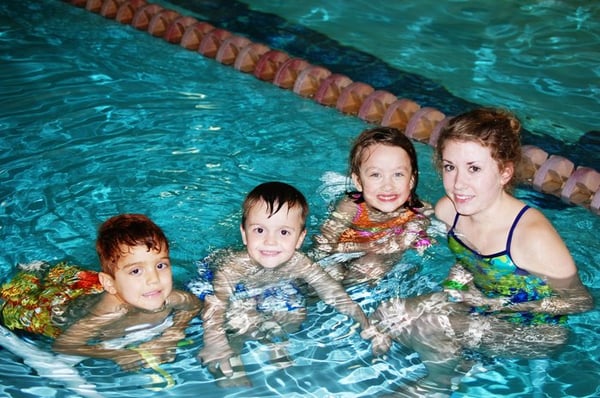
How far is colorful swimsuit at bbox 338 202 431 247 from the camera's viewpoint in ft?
12.1

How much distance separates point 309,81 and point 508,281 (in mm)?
2799

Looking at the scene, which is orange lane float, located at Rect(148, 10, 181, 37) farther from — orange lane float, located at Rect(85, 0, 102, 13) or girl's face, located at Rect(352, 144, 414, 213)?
girl's face, located at Rect(352, 144, 414, 213)

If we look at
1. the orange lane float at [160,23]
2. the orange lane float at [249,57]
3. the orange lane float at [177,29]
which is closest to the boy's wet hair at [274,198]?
the orange lane float at [249,57]

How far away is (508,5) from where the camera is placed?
7457mm

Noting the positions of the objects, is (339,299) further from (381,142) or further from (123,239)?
(123,239)

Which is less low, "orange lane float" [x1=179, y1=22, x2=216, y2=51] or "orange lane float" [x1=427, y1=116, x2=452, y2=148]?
"orange lane float" [x1=179, y1=22, x2=216, y2=51]

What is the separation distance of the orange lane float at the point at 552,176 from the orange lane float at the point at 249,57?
7.89ft

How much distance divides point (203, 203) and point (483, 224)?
1626 mm

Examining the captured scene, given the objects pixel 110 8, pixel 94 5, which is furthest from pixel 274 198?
pixel 94 5

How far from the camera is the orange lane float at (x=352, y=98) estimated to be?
17.5 ft

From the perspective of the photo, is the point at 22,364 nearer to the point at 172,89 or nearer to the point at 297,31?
the point at 172,89

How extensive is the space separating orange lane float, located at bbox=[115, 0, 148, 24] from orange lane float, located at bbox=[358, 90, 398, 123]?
260 centimetres

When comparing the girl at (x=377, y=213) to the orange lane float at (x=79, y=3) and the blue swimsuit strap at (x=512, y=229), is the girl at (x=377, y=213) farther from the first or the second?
the orange lane float at (x=79, y=3)

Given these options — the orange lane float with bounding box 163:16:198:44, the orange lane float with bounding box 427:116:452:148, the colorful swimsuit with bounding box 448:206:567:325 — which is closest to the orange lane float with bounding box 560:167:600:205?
the orange lane float with bounding box 427:116:452:148
